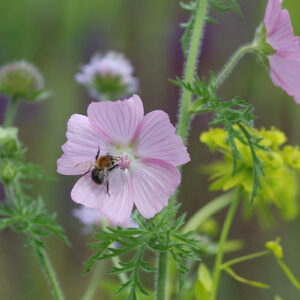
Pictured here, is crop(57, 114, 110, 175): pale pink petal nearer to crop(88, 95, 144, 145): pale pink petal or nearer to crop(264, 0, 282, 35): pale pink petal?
crop(88, 95, 144, 145): pale pink petal

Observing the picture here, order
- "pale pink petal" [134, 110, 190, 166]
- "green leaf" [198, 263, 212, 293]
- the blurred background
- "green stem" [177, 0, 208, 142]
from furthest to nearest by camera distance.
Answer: the blurred background
"green leaf" [198, 263, 212, 293]
"green stem" [177, 0, 208, 142]
"pale pink petal" [134, 110, 190, 166]

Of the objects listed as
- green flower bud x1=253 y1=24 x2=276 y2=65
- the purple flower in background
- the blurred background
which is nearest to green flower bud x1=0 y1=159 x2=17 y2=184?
green flower bud x1=253 y1=24 x2=276 y2=65

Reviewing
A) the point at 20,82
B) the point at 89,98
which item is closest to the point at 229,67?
the point at 20,82

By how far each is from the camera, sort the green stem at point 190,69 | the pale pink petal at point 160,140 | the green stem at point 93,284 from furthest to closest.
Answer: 1. the green stem at point 93,284
2. the green stem at point 190,69
3. the pale pink petal at point 160,140

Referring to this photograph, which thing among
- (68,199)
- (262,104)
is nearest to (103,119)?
(68,199)

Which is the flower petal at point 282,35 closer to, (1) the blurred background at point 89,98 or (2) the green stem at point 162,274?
(2) the green stem at point 162,274

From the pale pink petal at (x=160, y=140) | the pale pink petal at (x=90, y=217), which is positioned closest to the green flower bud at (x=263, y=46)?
the pale pink petal at (x=160, y=140)

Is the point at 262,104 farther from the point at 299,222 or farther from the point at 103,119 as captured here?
the point at 103,119
